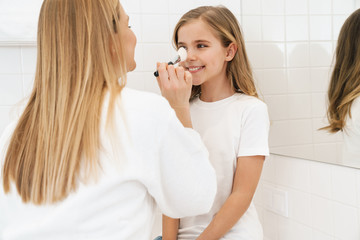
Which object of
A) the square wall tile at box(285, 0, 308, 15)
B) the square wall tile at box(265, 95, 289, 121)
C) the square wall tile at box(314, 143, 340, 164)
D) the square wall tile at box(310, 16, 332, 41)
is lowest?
the square wall tile at box(314, 143, 340, 164)

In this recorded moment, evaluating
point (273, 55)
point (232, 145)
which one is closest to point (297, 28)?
point (273, 55)

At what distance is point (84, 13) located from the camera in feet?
2.19

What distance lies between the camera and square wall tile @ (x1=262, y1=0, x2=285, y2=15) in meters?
1.33

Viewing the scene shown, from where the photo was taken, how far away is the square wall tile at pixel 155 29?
4.85ft

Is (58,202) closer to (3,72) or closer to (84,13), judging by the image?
(84,13)

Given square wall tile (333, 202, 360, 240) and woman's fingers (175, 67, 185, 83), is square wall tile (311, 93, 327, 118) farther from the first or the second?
woman's fingers (175, 67, 185, 83)

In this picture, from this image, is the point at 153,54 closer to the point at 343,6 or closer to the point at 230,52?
the point at 230,52

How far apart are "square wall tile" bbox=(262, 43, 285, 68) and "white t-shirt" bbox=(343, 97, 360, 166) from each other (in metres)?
0.40

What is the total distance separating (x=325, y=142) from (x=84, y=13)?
2.62 feet

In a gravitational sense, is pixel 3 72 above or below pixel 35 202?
above

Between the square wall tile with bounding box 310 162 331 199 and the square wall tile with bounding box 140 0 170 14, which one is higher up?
the square wall tile with bounding box 140 0 170 14

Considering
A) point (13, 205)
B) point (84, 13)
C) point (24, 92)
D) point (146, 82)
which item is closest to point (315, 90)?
point (146, 82)

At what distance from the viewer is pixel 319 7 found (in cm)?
114

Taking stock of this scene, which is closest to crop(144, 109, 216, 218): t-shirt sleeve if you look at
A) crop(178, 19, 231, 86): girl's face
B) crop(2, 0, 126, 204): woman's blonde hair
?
crop(2, 0, 126, 204): woman's blonde hair
